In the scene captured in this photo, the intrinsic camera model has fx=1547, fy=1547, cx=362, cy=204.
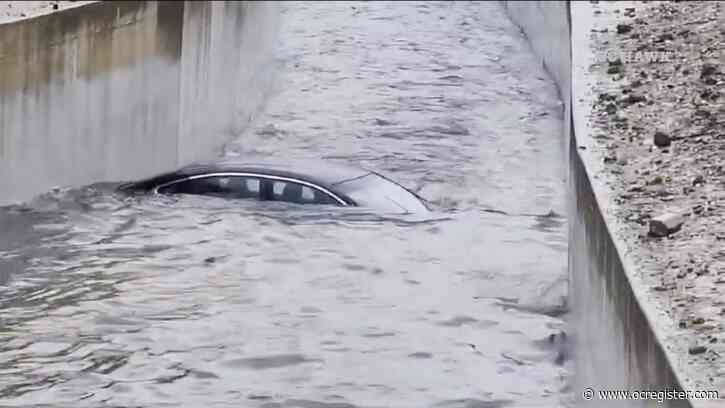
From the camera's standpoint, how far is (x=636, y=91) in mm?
14453

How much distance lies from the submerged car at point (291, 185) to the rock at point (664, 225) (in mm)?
6092

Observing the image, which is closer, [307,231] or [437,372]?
[437,372]

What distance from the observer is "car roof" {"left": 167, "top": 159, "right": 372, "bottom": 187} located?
619 inches

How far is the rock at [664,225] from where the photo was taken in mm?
9586

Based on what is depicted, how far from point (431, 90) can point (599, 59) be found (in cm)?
1306

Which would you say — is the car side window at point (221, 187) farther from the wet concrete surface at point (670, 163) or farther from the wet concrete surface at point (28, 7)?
the wet concrete surface at point (670, 163)

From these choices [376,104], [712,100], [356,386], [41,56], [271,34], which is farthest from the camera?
[271,34]

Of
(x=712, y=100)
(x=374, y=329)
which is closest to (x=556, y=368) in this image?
(x=374, y=329)

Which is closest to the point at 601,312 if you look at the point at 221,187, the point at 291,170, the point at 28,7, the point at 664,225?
the point at 664,225

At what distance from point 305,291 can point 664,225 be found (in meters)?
5.32

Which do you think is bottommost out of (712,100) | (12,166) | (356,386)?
(356,386)

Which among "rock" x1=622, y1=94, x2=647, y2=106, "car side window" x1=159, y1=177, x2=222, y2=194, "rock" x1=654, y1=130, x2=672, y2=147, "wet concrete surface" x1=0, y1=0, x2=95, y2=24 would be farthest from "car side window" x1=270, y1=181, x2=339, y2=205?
"rock" x1=654, y1=130, x2=672, y2=147

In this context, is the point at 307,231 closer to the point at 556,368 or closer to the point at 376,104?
the point at 556,368

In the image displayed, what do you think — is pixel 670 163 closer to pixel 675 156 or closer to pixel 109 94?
pixel 675 156
